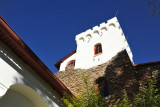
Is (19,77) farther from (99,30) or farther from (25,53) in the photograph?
(99,30)

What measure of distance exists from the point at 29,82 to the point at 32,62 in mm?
739

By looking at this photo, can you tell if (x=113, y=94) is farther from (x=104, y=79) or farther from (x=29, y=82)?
(x=29, y=82)

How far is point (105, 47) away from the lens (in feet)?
40.7

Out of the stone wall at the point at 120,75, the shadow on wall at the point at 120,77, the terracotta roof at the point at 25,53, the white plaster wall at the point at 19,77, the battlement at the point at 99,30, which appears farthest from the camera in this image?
the battlement at the point at 99,30

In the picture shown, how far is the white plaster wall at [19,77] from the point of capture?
16.1 feet

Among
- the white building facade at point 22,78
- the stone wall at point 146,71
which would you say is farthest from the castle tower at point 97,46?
the white building facade at point 22,78

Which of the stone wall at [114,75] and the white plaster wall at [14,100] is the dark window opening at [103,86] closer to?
the stone wall at [114,75]

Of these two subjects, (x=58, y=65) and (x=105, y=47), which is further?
(x=58, y=65)

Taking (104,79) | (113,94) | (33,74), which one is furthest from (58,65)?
(33,74)

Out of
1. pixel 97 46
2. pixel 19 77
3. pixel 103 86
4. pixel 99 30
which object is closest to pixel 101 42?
pixel 97 46

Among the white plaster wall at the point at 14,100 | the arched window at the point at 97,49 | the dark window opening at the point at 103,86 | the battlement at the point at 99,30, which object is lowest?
the white plaster wall at the point at 14,100

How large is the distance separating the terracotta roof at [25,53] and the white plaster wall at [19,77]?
140 millimetres

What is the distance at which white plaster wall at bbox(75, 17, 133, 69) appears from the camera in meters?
11.5

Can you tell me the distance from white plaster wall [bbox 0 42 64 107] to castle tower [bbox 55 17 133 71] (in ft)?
17.6
